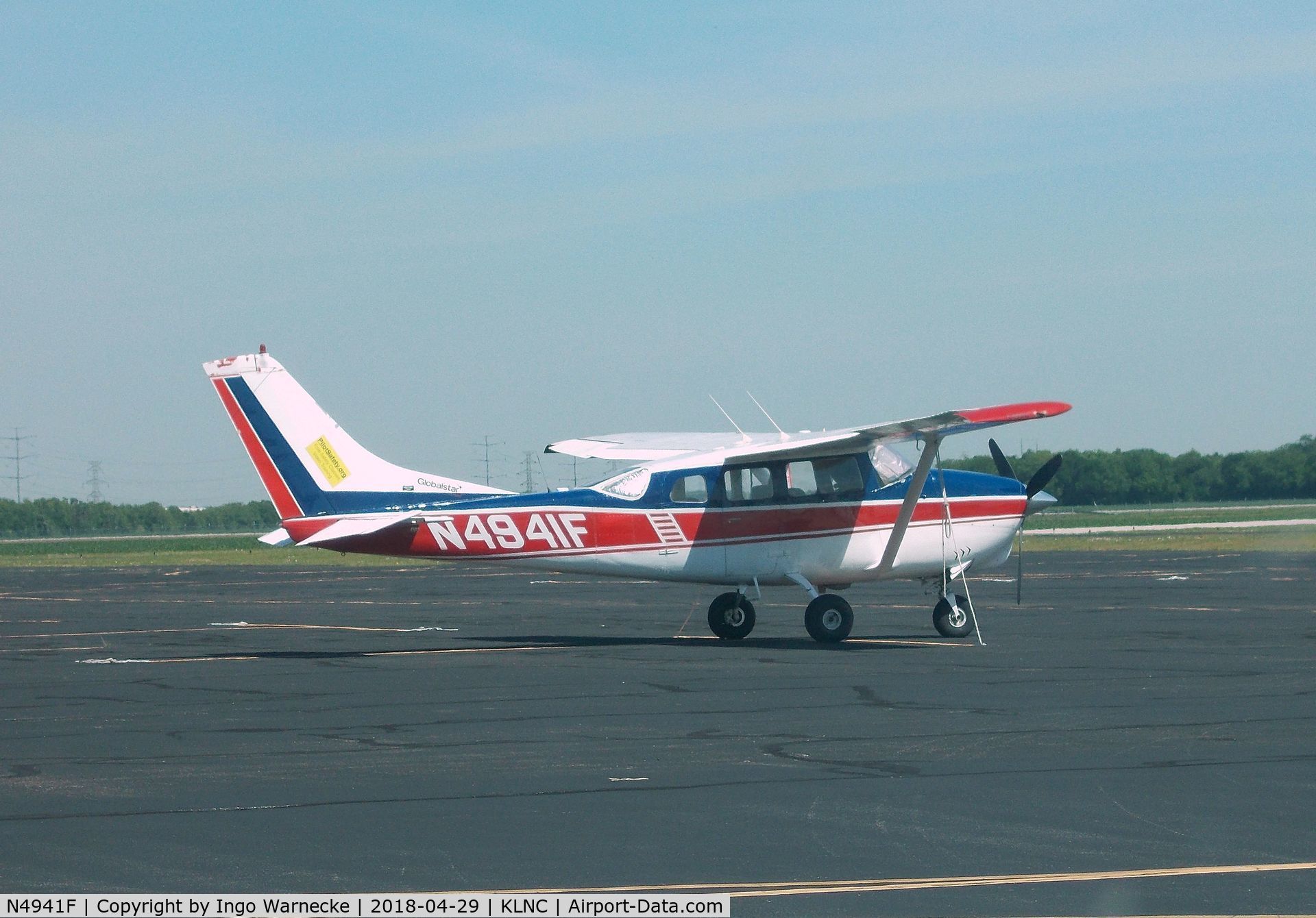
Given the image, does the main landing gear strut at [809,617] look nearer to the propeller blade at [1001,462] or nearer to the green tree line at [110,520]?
the propeller blade at [1001,462]

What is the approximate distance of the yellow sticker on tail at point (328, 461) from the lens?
65.2 feet

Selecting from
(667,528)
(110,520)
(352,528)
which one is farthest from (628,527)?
(110,520)

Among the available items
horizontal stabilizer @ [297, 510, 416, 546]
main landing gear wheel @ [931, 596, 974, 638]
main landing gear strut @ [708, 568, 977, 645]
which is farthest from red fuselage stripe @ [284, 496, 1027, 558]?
main landing gear wheel @ [931, 596, 974, 638]

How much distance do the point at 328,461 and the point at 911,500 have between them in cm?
783

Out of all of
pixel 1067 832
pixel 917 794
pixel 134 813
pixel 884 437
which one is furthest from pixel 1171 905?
pixel 884 437

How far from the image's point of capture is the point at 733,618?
2150cm

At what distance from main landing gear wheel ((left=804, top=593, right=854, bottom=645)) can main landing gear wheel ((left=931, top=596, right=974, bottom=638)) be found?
124 cm

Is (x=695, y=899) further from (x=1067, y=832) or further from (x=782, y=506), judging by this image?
(x=782, y=506)

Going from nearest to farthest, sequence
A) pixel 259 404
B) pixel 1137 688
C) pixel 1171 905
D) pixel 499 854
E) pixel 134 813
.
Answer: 1. pixel 1171 905
2. pixel 499 854
3. pixel 134 813
4. pixel 1137 688
5. pixel 259 404

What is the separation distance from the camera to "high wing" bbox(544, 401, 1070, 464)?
19188 mm

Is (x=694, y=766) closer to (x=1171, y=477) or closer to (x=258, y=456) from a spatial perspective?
(x=258, y=456)

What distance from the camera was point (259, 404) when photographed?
19.8 meters

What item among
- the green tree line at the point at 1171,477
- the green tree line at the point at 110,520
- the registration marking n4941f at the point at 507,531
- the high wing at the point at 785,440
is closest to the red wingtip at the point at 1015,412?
the high wing at the point at 785,440

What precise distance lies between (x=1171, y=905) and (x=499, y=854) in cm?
330
